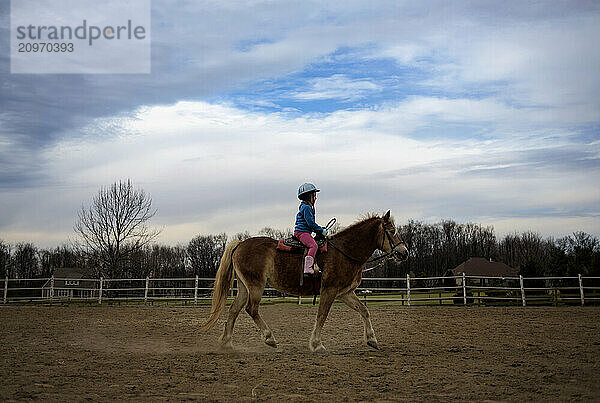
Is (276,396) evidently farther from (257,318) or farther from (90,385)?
(257,318)

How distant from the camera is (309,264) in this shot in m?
8.38

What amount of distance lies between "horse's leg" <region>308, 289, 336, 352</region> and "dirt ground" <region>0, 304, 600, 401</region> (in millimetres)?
305

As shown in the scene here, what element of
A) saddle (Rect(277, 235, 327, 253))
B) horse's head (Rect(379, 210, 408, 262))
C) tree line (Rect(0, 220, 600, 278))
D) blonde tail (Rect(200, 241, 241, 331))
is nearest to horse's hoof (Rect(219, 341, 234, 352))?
blonde tail (Rect(200, 241, 241, 331))

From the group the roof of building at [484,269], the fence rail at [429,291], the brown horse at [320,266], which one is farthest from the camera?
the roof of building at [484,269]

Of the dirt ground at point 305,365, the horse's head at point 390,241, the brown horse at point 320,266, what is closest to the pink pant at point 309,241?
the brown horse at point 320,266

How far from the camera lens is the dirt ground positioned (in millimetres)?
5379

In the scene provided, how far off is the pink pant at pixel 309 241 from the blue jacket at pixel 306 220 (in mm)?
111

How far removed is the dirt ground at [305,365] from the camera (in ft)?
17.6

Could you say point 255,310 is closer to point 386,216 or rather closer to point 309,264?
point 309,264

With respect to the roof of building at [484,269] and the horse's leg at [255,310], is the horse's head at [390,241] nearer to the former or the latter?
the horse's leg at [255,310]

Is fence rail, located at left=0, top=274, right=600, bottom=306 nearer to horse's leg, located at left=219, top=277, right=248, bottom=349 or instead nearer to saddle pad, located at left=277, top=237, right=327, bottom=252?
horse's leg, located at left=219, top=277, right=248, bottom=349

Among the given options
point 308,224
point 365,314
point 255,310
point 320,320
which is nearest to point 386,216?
point 308,224

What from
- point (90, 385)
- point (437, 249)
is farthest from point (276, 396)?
point (437, 249)

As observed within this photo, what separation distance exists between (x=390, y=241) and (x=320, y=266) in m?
1.28
